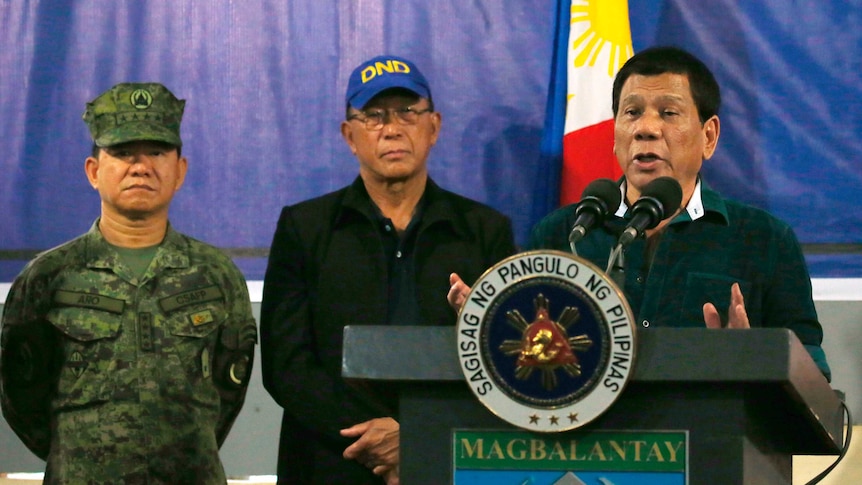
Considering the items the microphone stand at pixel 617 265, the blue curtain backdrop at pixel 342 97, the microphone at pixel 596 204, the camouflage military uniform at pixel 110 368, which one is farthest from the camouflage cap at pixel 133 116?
the microphone stand at pixel 617 265

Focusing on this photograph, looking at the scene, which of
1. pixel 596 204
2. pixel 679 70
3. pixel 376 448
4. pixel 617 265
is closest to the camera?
pixel 617 265

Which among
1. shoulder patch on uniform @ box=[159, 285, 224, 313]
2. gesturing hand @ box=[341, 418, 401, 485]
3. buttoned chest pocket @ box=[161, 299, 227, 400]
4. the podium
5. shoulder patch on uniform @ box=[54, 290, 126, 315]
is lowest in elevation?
the podium

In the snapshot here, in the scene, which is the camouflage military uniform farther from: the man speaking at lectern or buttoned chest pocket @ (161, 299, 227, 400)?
the man speaking at lectern

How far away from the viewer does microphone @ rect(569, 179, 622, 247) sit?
1.62m

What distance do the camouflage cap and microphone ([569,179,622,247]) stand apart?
113 centimetres

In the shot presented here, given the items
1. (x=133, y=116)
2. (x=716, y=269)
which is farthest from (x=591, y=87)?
(x=716, y=269)

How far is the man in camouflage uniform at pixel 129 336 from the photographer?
2.39m

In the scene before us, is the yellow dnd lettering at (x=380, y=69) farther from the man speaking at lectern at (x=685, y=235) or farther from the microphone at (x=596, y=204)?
the microphone at (x=596, y=204)

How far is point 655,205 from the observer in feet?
5.31

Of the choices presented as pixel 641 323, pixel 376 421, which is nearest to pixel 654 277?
pixel 641 323

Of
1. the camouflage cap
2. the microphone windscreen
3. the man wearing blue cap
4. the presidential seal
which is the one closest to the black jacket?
the man wearing blue cap

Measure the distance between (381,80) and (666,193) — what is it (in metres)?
1.14

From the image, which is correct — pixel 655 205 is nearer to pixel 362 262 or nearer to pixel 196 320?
pixel 362 262

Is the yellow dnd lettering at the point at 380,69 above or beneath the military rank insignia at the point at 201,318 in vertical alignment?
above
